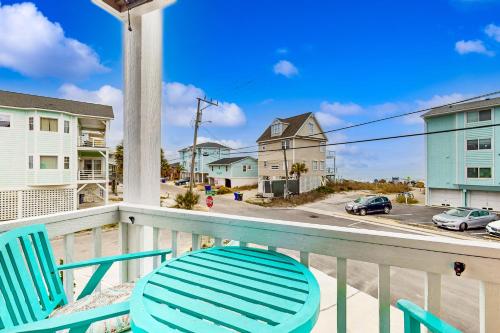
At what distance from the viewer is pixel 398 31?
4.57ft

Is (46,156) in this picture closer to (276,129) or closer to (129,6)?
(129,6)

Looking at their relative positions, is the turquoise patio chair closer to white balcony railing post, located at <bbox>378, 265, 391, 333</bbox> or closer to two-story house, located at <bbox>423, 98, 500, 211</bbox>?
white balcony railing post, located at <bbox>378, 265, 391, 333</bbox>

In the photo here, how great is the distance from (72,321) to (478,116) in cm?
165

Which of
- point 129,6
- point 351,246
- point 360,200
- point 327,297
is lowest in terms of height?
point 327,297

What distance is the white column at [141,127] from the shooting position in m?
1.76

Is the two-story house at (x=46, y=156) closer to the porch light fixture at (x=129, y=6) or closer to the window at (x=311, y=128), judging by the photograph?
the porch light fixture at (x=129, y=6)

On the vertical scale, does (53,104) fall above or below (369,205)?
above

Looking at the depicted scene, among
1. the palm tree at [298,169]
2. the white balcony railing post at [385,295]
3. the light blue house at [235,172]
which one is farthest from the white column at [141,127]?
the white balcony railing post at [385,295]

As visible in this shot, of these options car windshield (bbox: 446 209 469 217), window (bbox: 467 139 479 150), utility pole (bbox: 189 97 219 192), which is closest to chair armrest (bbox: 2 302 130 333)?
utility pole (bbox: 189 97 219 192)

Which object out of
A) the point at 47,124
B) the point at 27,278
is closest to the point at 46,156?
the point at 47,124

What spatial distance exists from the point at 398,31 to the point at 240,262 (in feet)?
4.70

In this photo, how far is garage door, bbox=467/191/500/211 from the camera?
43.3 inches

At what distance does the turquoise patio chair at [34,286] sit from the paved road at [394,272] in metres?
0.76

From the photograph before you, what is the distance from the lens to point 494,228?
3.48 feet
